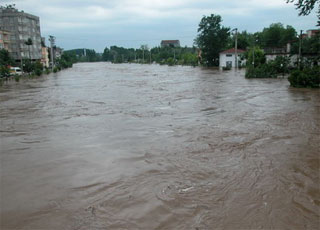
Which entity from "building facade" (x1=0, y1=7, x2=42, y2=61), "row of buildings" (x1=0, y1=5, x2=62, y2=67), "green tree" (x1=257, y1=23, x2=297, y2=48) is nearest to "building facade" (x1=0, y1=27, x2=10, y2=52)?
"row of buildings" (x1=0, y1=5, x2=62, y2=67)

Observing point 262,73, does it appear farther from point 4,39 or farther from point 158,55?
point 158,55

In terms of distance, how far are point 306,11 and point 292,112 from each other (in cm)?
1110

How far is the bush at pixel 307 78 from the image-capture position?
74.4 ft

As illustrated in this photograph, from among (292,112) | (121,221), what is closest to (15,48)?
(292,112)

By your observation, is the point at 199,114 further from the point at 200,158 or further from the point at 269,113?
the point at 200,158

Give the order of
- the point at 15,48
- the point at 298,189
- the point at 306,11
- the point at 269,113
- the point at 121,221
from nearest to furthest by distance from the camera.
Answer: the point at 121,221, the point at 298,189, the point at 269,113, the point at 306,11, the point at 15,48

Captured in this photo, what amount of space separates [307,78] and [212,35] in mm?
46657

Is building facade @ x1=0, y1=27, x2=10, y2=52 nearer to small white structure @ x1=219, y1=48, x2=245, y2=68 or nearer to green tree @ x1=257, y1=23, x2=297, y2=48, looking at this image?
small white structure @ x1=219, y1=48, x2=245, y2=68

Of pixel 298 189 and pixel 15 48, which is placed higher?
pixel 15 48

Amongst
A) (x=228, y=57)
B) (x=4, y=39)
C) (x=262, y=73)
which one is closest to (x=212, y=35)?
(x=228, y=57)

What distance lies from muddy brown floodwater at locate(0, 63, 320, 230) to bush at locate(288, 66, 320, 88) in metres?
10.7

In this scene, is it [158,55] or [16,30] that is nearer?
[16,30]

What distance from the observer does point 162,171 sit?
22.4 feet

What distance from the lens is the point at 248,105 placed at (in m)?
16.0
